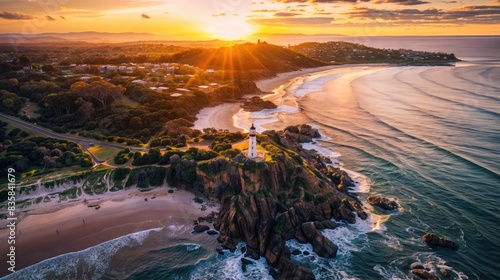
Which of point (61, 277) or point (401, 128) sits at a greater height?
point (401, 128)

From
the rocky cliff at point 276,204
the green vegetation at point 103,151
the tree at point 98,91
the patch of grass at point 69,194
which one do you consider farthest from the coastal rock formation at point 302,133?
the tree at point 98,91

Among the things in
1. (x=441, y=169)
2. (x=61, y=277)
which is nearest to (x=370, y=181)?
(x=441, y=169)

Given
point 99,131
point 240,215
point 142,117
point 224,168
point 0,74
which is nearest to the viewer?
point 240,215

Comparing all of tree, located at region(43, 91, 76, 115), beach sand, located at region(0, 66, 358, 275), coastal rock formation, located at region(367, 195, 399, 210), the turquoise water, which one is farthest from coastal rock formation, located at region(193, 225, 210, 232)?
tree, located at region(43, 91, 76, 115)

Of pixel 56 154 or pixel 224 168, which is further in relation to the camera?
pixel 56 154

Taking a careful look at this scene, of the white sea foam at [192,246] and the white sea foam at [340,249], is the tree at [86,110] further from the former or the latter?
the white sea foam at [340,249]

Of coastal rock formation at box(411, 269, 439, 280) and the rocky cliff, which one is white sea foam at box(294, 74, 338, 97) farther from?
coastal rock formation at box(411, 269, 439, 280)

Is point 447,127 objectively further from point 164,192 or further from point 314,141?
point 164,192

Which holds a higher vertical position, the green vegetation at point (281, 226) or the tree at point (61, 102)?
the tree at point (61, 102)
